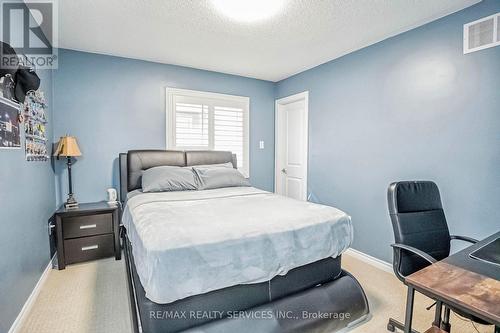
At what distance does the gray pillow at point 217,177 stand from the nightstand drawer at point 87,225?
1.12 meters

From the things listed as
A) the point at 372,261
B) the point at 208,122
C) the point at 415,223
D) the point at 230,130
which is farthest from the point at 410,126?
the point at 208,122

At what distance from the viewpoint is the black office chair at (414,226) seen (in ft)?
5.42

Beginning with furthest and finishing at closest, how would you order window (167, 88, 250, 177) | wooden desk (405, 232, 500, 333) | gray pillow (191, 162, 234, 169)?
window (167, 88, 250, 177) → gray pillow (191, 162, 234, 169) → wooden desk (405, 232, 500, 333)

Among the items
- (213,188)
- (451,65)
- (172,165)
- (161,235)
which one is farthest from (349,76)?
(161,235)

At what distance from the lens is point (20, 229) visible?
1897 millimetres

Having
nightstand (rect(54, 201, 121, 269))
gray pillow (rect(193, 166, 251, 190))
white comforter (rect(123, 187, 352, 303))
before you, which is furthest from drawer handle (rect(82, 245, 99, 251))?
gray pillow (rect(193, 166, 251, 190))

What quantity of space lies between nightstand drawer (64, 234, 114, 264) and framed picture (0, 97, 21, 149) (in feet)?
4.19

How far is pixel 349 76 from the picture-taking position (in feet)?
10.6

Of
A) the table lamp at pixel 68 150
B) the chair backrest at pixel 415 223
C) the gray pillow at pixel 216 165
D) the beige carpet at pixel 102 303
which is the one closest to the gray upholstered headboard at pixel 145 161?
the gray pillow at pixel 216 165

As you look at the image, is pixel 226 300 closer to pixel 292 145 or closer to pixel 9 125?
pixel 9 125

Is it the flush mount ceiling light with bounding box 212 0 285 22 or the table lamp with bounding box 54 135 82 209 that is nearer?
the flush mount ceiling light with bounding box 212 0 285 22

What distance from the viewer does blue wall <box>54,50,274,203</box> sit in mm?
3113

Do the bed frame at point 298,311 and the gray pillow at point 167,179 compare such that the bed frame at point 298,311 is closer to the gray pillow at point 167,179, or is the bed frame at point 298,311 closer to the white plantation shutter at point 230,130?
the gray pillow at point 167,179

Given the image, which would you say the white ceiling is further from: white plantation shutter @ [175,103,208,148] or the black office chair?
the black office chair
